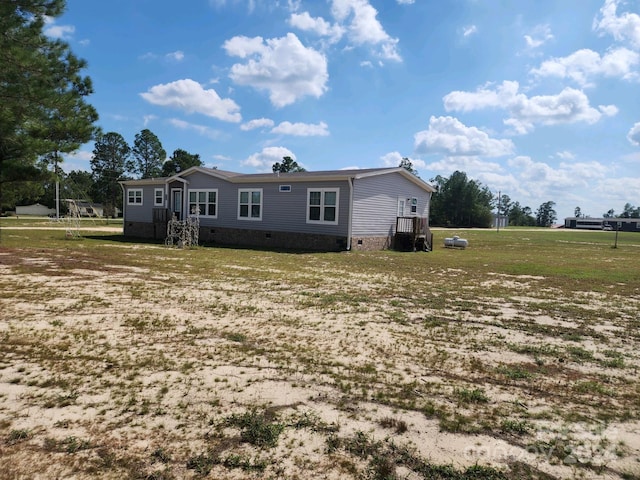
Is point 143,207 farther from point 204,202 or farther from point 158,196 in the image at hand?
point 204,202

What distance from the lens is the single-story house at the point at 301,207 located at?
1647 centimetres

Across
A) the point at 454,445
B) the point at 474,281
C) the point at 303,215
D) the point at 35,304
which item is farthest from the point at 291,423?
the point at 303,215

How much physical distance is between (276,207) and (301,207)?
4.67 feet

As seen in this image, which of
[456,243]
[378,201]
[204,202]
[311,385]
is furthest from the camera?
[204,202]

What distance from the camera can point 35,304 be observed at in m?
5.96

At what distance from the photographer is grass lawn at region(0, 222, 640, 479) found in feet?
7.97

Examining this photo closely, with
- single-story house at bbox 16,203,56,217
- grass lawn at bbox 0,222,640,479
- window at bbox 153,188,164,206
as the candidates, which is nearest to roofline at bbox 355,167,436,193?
grass lawn at bbox 0,222,640,479

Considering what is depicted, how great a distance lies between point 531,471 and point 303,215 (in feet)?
50.8

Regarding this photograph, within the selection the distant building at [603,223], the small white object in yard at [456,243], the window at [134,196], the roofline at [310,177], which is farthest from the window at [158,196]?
the distant building at [603,223]

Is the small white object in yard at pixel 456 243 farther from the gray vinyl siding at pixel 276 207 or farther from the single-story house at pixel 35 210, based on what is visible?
the single-story house at pixel 35 210

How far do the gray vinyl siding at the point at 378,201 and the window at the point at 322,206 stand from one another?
2.89 ft

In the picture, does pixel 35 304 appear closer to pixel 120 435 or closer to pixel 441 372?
pixel 120 435

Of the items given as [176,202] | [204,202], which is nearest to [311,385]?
[204,202]

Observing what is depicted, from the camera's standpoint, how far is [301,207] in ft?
57.7
